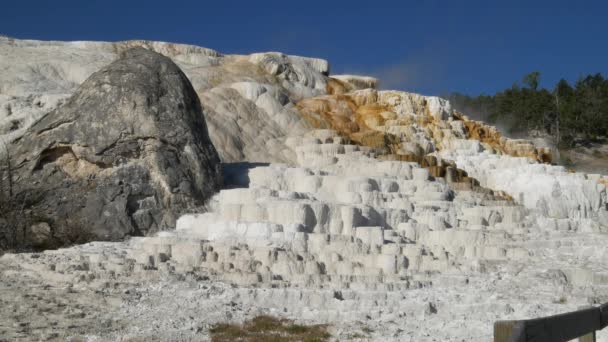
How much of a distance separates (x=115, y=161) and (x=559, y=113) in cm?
3529

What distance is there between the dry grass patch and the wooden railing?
4.92 metres

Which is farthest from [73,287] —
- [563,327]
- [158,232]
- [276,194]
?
[563,327]

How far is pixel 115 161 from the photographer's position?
14.7 m

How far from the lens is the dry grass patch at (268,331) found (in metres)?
8.97

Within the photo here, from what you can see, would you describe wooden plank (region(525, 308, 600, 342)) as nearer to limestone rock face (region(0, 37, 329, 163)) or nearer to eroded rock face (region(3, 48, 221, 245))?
eroded rock face (region(3, 48, 221, 245))

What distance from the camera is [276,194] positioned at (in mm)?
15016

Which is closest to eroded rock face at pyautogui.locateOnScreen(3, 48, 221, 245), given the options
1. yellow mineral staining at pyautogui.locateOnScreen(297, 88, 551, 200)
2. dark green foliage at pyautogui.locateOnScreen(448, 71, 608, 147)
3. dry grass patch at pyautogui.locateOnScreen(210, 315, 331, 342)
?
dry grass patch at pyautogui.locateOnScreen(210, 315, 331, 342)

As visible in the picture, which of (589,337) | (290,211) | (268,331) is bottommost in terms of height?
(268,331)

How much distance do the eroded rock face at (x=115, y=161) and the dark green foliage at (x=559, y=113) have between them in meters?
31.5

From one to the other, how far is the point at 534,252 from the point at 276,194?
4971 millimetres

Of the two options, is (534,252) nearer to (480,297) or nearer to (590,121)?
(480,297)

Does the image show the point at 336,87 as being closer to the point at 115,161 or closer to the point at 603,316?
the point at 115,161

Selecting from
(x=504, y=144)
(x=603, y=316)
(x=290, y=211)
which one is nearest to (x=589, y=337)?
(x=603, y=316)

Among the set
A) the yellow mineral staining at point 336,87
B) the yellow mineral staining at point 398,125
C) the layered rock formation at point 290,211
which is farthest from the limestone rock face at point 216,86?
the yellow mineral staining at point 398,125
